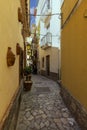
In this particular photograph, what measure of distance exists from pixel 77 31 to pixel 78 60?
82cm

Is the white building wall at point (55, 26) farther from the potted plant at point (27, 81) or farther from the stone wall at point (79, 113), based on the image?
the stone wall at point (79, 113)

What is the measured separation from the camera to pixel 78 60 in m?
5.98

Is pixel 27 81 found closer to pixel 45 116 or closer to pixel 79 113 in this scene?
pixel 45 116

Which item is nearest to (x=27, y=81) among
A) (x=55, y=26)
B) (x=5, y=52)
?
(x=55, y=26)

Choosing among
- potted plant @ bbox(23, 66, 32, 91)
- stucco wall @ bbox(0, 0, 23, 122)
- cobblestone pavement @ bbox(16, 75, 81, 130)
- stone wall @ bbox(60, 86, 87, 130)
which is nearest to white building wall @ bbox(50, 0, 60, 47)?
potted plant @ bbox(23, 66, 32, 91)

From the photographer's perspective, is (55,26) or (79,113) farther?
(55,26)

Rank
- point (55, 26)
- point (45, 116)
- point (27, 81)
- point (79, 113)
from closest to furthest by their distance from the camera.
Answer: point (79, 113), point (45, 116), point (27, 81), point (55, 26)

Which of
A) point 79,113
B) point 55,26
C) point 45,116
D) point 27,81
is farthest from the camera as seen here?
point 55,26

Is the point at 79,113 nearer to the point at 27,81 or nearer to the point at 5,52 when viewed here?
the point at 5,52

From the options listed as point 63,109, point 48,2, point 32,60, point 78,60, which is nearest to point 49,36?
point 48,2

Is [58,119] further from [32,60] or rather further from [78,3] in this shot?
[32,60]

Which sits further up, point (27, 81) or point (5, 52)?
point (5, 52)

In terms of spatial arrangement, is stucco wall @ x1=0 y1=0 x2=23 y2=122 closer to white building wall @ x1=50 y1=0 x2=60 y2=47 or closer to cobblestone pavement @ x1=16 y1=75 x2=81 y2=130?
cobblestone pavement @ x1=16 y1=75 x2=81 y2=130

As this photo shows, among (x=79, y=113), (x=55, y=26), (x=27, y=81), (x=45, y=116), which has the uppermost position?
(x=55, y=26)
